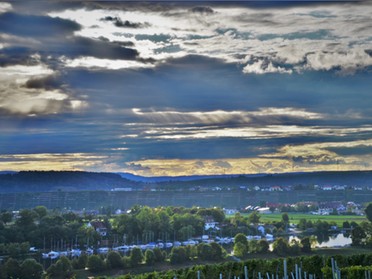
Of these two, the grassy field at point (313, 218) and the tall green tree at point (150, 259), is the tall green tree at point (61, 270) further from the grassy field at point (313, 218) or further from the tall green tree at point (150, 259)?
the grassy field at point (313, 218)

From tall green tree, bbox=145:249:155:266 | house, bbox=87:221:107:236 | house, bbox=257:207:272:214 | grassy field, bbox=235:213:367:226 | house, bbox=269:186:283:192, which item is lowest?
tall green tree, bbox=145:249:155:266

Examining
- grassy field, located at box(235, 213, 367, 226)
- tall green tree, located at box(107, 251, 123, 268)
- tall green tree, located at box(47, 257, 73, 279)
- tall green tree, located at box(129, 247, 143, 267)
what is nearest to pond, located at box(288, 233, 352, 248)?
grassy field, located at box(235, 213, 367, 226)

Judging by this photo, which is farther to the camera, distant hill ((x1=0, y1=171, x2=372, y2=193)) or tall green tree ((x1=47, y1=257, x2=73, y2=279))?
distant hill ((x1=0, y1=171, x2=372, y2=193))

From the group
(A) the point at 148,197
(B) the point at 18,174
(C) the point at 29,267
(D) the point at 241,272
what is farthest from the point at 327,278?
(A) the point at 148,197

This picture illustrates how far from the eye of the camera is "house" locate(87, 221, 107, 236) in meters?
43.3

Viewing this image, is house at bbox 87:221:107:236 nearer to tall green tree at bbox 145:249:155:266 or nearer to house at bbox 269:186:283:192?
tall green tree at bbox 145:249:155:266

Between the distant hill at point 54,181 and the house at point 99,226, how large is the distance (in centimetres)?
1222

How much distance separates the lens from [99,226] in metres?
45.0

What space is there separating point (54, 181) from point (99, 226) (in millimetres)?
16586

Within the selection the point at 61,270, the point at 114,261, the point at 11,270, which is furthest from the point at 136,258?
the point at 11,270

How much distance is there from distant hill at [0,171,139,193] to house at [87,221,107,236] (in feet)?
40.1

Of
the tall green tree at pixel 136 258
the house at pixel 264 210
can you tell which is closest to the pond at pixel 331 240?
the tall green tree at pixel 136 258

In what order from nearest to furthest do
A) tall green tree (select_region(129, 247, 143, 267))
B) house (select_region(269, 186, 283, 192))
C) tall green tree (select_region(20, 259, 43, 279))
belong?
tall green tree (select_region(20, 259, 43, 279)), tall green tree (select_region(129, 247, 143, 267)), house (select_region(269, 186, 283, 192))

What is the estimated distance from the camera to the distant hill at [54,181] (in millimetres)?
58256
